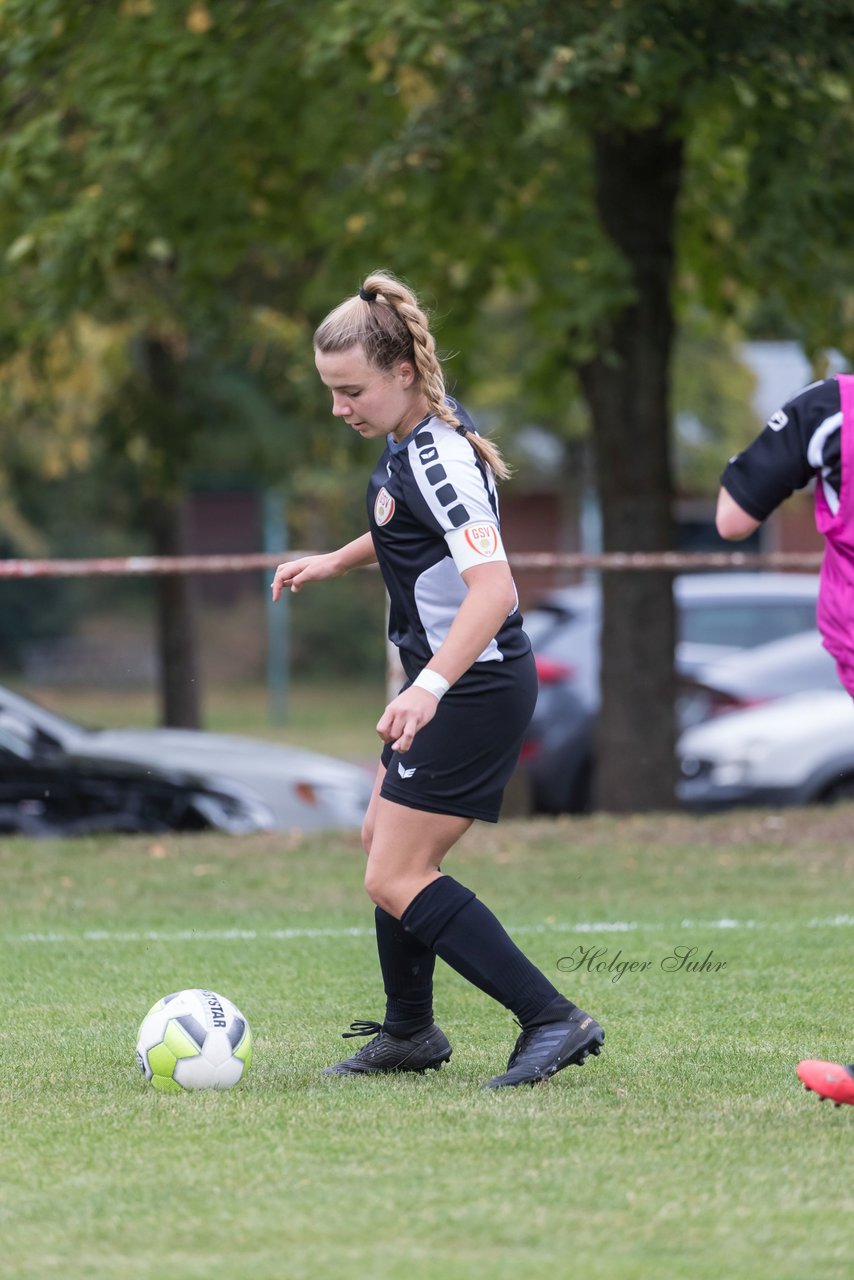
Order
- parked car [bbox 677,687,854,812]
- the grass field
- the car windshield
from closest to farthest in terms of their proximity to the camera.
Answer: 1. the grass field
2. parked car [bbox 677,687,854,812]
3. the car windshield

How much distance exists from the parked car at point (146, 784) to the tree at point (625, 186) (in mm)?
1898

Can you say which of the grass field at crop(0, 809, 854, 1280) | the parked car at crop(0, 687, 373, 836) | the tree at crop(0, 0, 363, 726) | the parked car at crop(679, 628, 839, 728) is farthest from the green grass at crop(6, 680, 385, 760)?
the grass field at crop(0, 809, 854, 1280)

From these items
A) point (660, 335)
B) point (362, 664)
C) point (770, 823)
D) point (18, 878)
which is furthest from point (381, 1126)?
point (362, 664)

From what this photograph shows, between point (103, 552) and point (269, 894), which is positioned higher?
point (269, 894)

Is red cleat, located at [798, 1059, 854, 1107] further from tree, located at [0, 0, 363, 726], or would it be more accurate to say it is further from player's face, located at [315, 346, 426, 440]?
tree, located at [0, 0, 363, 726]

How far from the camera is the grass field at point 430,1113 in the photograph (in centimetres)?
303

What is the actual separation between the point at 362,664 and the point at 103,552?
482 centimetres

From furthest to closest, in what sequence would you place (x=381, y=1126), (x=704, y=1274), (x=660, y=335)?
(x=660, y=335)
(x=381, y=1126)
(x=704, y=1274)

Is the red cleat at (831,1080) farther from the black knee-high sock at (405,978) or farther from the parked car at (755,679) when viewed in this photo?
the parked car at (755,679)

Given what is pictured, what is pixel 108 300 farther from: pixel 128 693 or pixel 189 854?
pixel 128 693

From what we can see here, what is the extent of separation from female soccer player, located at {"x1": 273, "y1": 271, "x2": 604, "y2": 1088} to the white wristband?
0.47 feet

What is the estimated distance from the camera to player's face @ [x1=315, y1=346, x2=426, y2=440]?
4.12 m

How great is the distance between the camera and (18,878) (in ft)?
27.4

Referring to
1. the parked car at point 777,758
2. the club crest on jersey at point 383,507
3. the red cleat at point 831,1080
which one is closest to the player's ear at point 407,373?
the club crest on jersey at point 383,507
